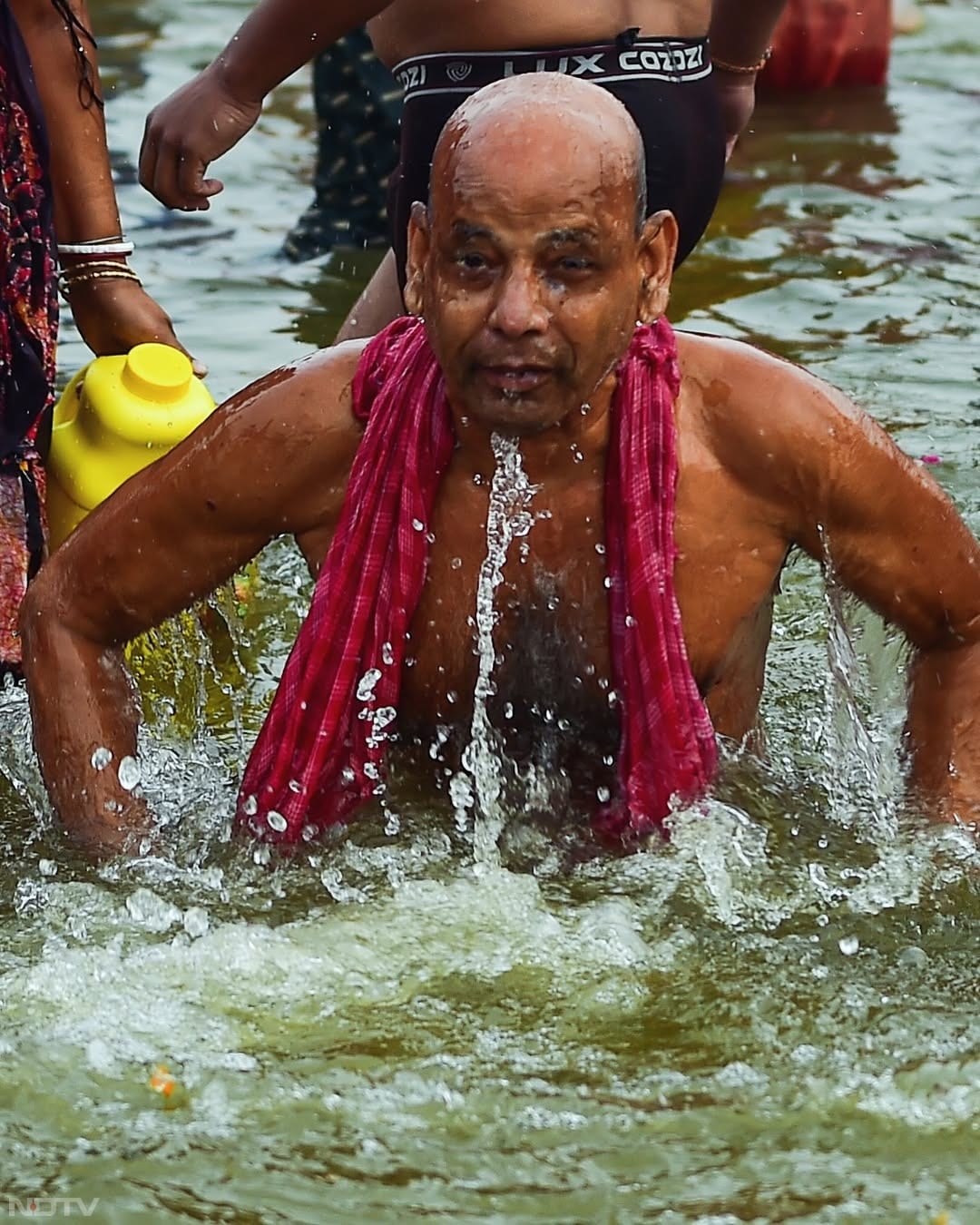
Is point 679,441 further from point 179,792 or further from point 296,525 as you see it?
point 179,792

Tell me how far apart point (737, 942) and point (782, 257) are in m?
4.21

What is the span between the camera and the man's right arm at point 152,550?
3.15 meters

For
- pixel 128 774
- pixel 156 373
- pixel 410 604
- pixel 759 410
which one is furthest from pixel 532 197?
pixel 156 373

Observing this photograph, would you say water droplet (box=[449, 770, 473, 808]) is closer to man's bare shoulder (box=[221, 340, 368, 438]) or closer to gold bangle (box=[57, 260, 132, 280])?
man's bare shoulder (box=[221, 340, 368, 438])

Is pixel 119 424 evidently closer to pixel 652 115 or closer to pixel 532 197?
pixel 652 115

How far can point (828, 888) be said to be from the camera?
10.8 ft

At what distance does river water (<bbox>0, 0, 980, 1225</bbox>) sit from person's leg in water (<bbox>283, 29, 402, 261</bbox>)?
10.1ft

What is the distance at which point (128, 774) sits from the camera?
3336mm

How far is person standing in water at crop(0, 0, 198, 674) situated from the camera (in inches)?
156

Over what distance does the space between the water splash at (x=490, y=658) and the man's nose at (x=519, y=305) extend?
28 cm

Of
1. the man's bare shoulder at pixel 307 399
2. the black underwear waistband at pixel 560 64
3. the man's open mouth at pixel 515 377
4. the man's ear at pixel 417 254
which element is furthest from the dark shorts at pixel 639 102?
the man's open mouth at pixel 515 377

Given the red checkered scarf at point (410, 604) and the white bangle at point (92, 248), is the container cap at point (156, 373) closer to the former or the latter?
the white bangle at point (92, 248)

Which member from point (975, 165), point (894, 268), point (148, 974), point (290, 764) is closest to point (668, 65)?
point (290, 764)

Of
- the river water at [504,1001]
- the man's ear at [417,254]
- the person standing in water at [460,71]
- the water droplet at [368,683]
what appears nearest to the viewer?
the river water at [504,1001]
